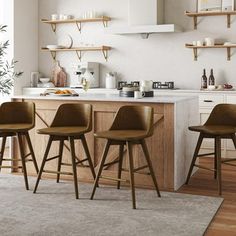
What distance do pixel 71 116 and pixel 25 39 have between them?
3.19m

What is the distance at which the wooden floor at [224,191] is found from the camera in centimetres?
350

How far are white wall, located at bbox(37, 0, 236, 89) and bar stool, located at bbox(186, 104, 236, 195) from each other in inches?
74.8

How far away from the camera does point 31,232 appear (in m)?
3.35

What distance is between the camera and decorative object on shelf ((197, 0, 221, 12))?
254 inches

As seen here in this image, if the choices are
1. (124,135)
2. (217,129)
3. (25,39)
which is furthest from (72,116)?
(25,39)

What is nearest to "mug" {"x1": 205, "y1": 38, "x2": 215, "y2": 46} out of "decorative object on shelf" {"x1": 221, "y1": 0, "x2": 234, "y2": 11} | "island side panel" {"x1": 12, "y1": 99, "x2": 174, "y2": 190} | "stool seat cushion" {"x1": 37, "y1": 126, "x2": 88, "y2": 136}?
"decorative object on shelf" {"x1": 221, "y1": 0, "x2": 234, "y2": 11}

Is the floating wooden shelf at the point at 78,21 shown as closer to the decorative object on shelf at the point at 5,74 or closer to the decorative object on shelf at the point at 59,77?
the decorative object on shelf at the point at 59,77

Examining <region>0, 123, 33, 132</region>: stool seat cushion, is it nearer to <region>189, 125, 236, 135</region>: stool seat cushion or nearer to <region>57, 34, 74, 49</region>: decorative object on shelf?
<region>189, 125, 236, 135</region>: stool seat cushion

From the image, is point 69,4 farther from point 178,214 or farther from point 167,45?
point 178,214

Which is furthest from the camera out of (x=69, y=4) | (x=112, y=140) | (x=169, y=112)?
(x=69, y=4)

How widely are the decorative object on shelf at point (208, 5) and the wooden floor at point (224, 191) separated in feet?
6.79

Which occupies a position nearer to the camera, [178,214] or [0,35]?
[178,214]

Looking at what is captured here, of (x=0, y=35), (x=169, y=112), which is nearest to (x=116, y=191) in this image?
(x=169, y=112)

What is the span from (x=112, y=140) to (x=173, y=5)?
11.2ft
